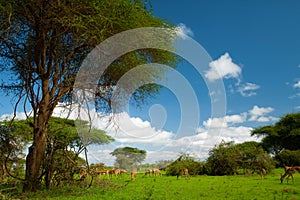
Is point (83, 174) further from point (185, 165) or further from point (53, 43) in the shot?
point (185, 165)

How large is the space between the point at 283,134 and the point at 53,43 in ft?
101

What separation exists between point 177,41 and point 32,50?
609 cm

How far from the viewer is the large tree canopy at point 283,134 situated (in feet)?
120

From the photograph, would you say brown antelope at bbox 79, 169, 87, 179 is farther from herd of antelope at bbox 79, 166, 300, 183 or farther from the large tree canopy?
the large tree canopy

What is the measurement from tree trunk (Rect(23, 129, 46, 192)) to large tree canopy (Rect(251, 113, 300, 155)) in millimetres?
29322

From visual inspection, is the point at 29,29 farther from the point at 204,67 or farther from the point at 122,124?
the point at 204,67

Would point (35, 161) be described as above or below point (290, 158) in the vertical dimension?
below

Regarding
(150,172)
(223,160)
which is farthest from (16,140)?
(223,160)

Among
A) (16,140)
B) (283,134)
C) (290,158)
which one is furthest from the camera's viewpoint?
(283,134)

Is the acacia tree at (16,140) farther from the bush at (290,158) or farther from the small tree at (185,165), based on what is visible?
the bush at (290,158)

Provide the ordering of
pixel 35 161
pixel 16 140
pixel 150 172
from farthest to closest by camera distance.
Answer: pixel 150 172 → pixel 16 140 → pixel 35 161

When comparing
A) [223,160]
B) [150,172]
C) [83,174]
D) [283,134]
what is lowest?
[83,174]

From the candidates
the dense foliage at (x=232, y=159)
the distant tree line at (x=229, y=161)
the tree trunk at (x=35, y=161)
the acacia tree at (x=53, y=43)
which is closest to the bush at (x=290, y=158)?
the distant tree line at (x=229, y=161)

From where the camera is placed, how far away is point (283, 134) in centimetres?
3756
